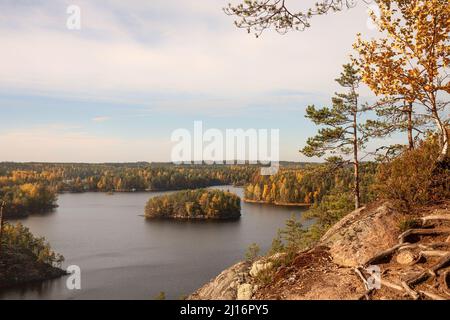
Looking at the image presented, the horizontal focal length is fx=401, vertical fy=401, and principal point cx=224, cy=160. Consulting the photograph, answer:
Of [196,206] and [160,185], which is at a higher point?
[160,185]

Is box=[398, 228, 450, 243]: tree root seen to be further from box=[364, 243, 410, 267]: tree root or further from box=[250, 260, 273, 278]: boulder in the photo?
box=[250, 260, 273, 278]: boulder

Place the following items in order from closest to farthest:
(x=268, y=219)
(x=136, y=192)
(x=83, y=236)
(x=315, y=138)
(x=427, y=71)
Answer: (x=427, y=71), (x=315, y=138), (x=83, y=236), (x=268, y=219), (x=136, y=192)

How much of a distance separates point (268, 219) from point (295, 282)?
7642 centimetres

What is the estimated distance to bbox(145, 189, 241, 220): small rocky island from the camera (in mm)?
97900

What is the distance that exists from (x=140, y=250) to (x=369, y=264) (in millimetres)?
53172

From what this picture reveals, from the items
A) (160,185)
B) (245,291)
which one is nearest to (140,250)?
(245,291)

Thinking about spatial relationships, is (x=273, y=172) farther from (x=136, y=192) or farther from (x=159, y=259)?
(x=159, y=259)

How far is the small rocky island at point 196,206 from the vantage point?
321 ft

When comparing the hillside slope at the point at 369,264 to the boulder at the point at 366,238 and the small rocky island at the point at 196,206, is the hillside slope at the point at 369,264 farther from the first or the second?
the small rocky island at the point at 196,206

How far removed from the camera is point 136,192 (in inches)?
6900

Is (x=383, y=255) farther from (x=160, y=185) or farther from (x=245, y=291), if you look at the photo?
(x=160, y=185)

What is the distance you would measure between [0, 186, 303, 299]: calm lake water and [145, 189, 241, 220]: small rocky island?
403cm

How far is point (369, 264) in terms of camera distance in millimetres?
7676
